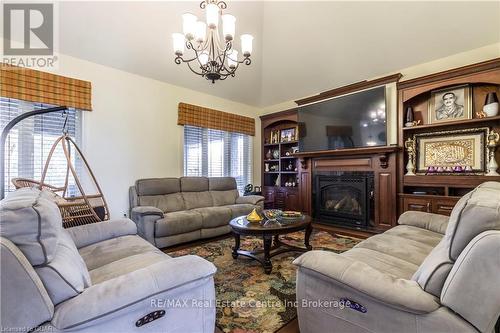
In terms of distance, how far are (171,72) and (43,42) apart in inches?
64.1

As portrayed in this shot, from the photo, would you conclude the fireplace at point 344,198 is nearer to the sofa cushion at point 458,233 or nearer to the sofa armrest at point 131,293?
the sofa cushion at point 458,233

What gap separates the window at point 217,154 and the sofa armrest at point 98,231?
2290 mm

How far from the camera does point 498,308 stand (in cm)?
92

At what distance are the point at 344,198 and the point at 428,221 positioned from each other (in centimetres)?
183

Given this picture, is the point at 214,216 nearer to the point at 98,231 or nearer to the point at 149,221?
the point at 149,221

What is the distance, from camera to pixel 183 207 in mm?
3949

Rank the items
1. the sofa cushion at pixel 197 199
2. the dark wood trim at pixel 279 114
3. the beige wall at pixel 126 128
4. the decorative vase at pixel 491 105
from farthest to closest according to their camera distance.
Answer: the dark wood trim at pixel 279 114
the sofa cushion at pixel 197 199
the beige wall at pixel 126 128
the decorative vase at pixel 491 105

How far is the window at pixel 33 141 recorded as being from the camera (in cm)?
289

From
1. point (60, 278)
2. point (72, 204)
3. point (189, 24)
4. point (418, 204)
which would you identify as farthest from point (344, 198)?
point (60, 278)

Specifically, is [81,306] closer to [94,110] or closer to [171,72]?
[94,110]

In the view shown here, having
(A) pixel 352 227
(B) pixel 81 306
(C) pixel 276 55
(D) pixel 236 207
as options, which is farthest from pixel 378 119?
(B) pixel 81 306

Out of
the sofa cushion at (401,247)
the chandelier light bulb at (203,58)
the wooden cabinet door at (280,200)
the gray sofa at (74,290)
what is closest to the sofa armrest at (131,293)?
the gray sofa at (74,290)

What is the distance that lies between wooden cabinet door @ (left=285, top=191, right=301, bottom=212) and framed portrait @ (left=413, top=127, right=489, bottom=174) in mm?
2081

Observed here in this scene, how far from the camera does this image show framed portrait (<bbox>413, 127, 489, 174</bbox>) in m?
3.05
